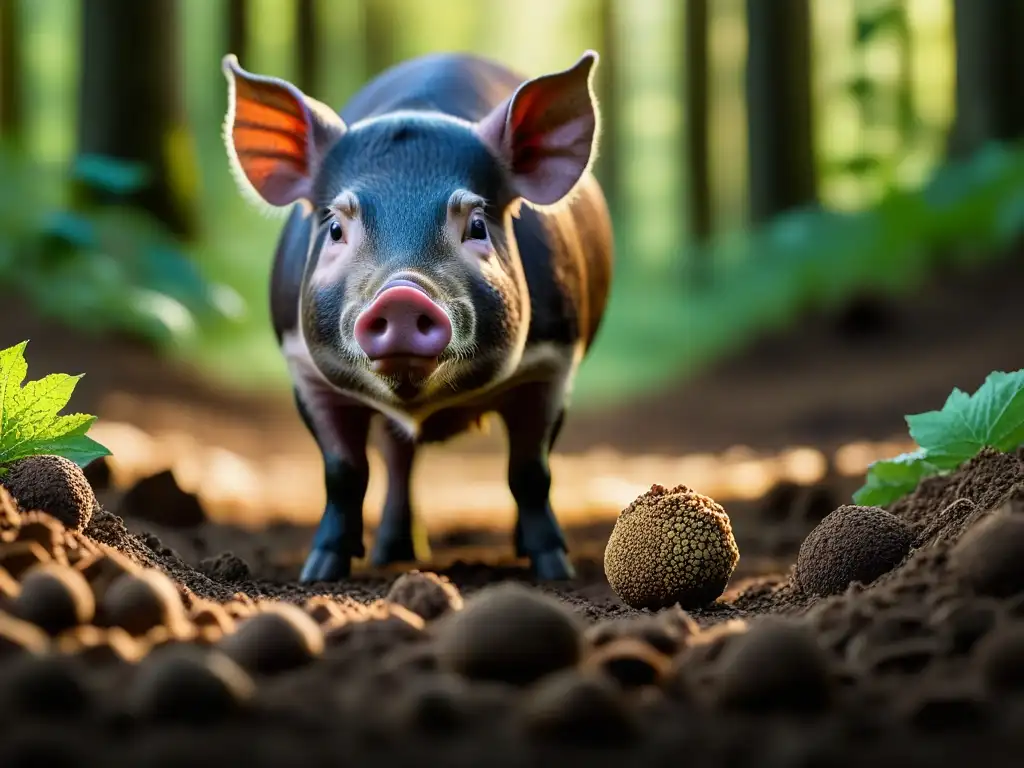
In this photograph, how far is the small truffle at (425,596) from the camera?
2.48 metres

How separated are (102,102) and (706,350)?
7.33 meters

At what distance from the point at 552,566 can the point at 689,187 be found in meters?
14.2

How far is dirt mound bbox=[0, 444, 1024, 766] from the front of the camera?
5.22ft

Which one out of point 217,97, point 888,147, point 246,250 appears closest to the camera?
point 246,250

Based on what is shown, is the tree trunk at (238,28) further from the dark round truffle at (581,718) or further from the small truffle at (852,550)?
the dark round truffle at (581,718)

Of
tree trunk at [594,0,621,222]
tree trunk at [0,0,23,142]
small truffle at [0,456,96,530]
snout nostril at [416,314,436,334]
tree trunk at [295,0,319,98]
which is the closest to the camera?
small truffle at [0,456,96,530]

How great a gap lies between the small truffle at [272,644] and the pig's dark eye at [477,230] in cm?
197

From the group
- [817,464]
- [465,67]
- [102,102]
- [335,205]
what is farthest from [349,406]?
[102,102]

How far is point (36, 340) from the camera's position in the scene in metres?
8.00

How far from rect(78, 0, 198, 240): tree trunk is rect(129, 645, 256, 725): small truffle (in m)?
8.73

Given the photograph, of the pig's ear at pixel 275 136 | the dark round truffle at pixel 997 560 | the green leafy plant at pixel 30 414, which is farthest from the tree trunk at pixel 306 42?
the dark round truffle at pixel 997 560

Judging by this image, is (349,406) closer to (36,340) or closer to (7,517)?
(7,517)

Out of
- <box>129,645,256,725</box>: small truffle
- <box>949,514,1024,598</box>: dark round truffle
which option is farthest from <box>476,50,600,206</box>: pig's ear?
<box>129,645,256,725</box>: small truffle

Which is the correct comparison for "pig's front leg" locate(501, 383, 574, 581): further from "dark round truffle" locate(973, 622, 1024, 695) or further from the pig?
"dark round truffle" locate(973, 622, 1024, 695)
